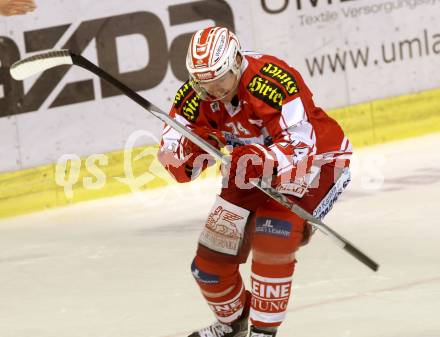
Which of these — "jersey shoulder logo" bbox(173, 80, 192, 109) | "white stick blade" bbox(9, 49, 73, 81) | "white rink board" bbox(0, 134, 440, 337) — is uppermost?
"white stick blade" bbox(9, 49, 73, 81)

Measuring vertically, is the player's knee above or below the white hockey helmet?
below

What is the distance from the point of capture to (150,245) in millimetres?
6816

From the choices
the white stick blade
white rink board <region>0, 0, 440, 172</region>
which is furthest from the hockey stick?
white rink board <region>0, 0, 440, 172</region>

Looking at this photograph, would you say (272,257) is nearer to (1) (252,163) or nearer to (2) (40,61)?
(1) (252,163)

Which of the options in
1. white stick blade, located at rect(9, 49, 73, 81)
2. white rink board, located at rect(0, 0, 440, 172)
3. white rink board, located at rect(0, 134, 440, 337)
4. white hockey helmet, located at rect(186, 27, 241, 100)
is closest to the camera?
white hockey helmet, located at rect(186, 27, 241, 100)

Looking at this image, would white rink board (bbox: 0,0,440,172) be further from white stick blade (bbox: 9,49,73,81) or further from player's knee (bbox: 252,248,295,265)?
player's knee (bbox: 252,248,295,265)

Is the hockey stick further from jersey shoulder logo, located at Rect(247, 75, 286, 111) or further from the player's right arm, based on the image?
jersey shoulder logo, located at Rect(247, 75, 286, 111)

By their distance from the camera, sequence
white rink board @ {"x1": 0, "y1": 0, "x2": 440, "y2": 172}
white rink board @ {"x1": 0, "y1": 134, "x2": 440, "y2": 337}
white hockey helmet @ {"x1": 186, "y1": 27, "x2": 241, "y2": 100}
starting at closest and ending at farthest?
white hockey helmet @ {"x1": 186, "y1": 27, "x2": 241, "y2": 100}
white rink board @ {"x1": 0, "y1": 134, "x2": 440, "y2": 337}
white rink board @ {"x1": 0, "y1": 0, "x2": 440, "y2": 172}

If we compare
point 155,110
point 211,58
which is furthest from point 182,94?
point 211,58

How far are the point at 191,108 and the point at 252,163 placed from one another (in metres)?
0.46

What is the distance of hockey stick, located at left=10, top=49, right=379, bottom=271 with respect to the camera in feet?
14.3

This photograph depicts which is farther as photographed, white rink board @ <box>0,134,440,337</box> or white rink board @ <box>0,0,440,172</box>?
white rink board @ <box>0,0,440,172</box>

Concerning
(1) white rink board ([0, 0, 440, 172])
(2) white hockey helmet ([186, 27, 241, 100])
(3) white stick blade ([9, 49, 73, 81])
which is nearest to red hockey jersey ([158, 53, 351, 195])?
(2) white hockey helmet ([186, 27, 241, 100])

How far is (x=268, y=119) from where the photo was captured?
434 centimetres
